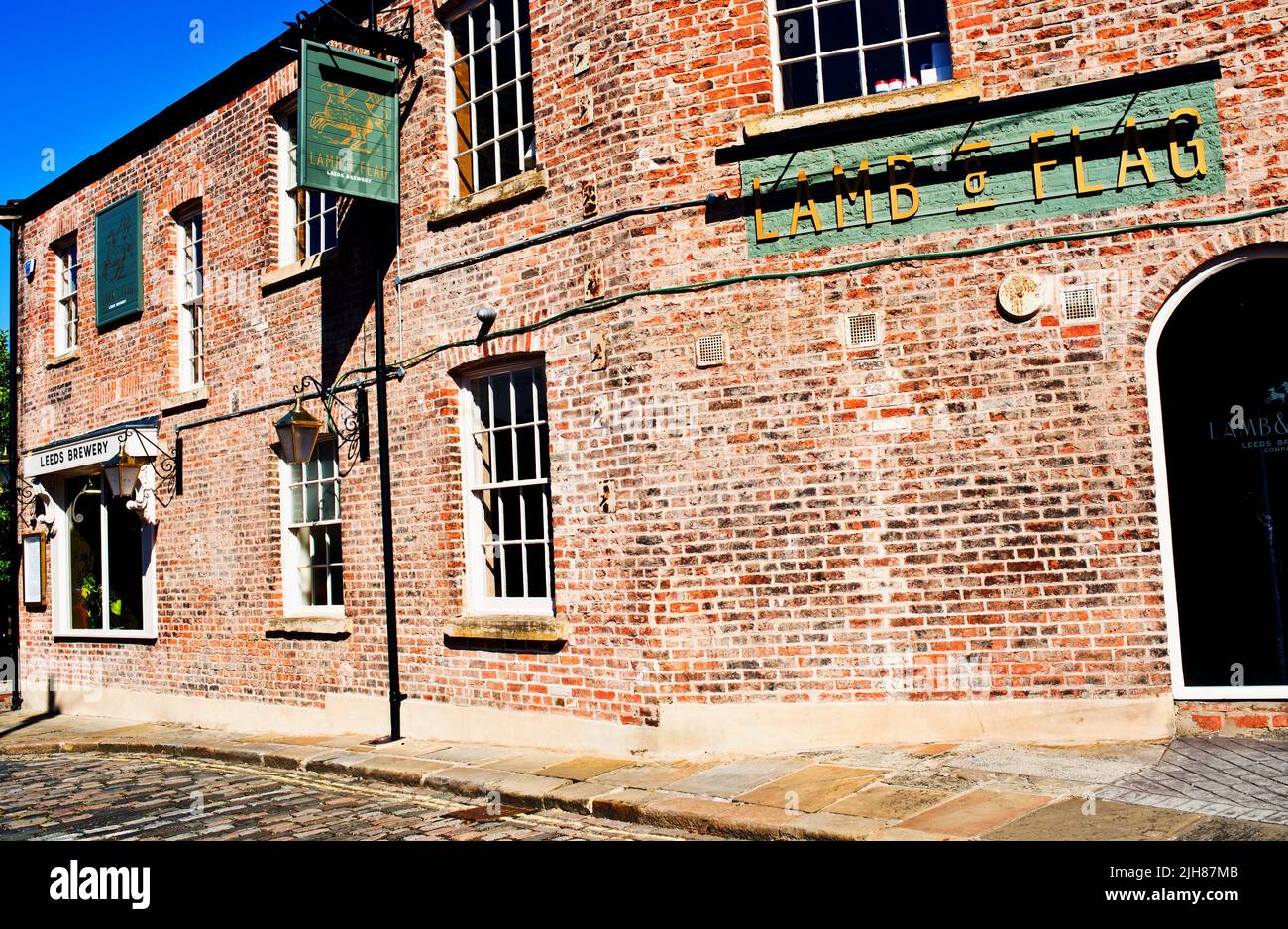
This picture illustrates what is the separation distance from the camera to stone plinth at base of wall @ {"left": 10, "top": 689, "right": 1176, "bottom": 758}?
24.2 ft

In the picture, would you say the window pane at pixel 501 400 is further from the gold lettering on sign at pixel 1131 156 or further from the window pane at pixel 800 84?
the gold lettering on sign at pixel 1131 156

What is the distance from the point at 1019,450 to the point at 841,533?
1.38m

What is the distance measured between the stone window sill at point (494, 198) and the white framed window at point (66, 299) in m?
8.69

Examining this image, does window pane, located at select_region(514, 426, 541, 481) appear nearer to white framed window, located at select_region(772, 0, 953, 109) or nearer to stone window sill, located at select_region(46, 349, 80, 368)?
white framed window, located at select_region(772, 0, 953, 109)

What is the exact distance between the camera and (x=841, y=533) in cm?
800

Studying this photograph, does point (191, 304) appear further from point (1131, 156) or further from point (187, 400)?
point (1131, 156)

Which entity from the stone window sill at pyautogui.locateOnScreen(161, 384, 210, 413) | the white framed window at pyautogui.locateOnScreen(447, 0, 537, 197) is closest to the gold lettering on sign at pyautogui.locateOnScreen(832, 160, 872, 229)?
the white framed window at pyautogui.locateOnScreen(447, 0, 537, 197)

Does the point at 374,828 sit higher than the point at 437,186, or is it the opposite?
the point at 437,186

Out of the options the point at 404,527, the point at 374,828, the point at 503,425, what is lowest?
the point at 374,828

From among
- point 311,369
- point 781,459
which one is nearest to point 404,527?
point 311,369

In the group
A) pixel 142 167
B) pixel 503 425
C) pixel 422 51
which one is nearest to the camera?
pixel 503 425

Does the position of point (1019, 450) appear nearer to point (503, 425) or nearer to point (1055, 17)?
point (1055, 17)

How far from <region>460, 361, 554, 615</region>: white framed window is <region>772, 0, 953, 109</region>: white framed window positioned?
3.25 metres
